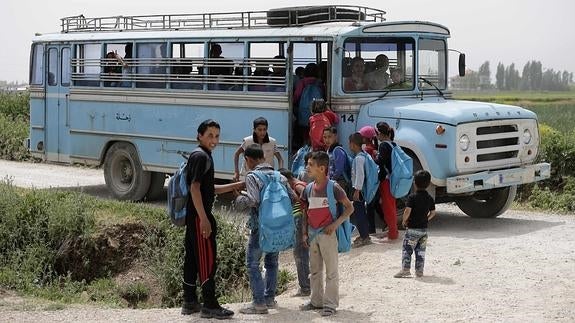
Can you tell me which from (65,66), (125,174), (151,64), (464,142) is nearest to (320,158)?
(464,142)

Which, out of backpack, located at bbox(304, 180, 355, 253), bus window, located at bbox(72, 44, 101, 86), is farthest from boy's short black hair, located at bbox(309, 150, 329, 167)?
bus window, located at bbox(72, 44, 101, 86)

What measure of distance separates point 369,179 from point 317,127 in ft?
3.83

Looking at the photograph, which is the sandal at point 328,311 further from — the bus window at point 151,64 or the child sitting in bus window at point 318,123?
the bus window at point 151,64

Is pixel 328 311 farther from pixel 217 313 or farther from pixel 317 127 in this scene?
pixel 317 127

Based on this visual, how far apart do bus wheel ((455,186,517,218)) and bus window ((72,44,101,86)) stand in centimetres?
627

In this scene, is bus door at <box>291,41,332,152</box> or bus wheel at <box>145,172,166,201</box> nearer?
bus door at <box>291,41,332,152</box>

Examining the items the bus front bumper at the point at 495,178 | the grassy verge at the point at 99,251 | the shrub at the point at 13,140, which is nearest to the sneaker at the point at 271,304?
the grassy verge at the point at 99,251

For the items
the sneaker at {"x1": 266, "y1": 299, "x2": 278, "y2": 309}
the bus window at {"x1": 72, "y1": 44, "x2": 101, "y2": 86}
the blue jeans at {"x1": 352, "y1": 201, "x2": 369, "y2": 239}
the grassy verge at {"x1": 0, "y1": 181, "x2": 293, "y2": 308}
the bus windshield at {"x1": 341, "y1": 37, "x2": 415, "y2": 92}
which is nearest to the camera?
the sneaker at {"x1": 266, "y1": 299, "x2": 278, "y2": 309}

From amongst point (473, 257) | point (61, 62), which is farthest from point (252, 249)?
point (61, 62)

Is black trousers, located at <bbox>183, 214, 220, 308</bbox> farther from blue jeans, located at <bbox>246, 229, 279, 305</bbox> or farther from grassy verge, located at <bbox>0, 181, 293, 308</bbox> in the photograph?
grassy verge, located at <bbox>0, 181, 293, 308</bbox>

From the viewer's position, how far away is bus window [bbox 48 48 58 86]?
54.8ft

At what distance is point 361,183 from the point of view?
10891 mm

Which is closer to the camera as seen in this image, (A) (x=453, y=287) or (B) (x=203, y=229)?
(B) (x=203, y=229)

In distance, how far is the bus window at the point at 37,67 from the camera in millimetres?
16922
